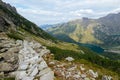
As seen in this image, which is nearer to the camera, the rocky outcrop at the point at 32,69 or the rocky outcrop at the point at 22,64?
the rocky outcrop at the point at 32,69

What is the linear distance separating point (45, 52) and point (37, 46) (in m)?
11.1

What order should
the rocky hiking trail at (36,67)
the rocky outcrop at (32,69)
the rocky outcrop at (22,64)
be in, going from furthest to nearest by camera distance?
the rocky hiking trail at (36,67) → the rocky outcrop at (22,64) → the rocky outcrop at (32,69)

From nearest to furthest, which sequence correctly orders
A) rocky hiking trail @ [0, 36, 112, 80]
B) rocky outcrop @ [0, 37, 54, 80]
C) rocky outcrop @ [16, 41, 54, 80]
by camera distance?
1. rocky outcrop @ [16, 41, 54, 80]
2. rocky outcrop @ [0, 37, 54, 80]
3. rocky hiking trail @ [0, 36, 112, 80]

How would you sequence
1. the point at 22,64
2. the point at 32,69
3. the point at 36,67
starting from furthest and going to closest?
the point at 22,64
the point at 36,67
the point at 32,69

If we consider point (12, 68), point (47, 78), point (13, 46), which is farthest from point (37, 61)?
point (13, 46)

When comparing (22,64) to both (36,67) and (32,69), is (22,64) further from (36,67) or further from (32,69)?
(36,67)

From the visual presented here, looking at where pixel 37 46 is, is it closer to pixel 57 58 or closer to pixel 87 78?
pixel 57 58

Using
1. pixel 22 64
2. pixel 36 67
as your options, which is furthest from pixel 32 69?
pixel 22 64

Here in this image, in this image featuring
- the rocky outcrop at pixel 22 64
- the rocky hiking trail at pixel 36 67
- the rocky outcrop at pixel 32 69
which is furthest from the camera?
the rocky hiking trail at pixel 36 67

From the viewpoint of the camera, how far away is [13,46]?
3745 inches

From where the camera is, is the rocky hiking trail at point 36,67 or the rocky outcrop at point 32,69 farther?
the rocky hiking trail at point 36,67

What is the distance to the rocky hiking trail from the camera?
65.2 meters

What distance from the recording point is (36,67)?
68.2m

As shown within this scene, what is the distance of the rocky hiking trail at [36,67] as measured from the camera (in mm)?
65250
